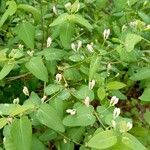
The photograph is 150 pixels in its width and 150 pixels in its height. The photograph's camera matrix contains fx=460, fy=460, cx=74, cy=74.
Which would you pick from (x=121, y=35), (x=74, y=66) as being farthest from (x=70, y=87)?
(x=121, y=35)

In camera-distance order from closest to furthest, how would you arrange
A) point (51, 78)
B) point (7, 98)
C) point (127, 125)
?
point (127, 125) → point (51, 78) → point (7, 98)

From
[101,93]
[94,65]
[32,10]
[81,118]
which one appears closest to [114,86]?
[101,93]

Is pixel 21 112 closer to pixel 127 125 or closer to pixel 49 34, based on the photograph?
pixel 127 125

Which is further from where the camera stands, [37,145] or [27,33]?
[27,33]

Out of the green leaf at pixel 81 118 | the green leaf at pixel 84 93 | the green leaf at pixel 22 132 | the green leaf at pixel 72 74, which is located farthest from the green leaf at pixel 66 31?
the green leaf at pixel 22 132

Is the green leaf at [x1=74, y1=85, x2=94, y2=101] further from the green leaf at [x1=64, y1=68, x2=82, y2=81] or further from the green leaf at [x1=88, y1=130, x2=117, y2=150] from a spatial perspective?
the green leaf at [x1=88, y1=130, x2=117, y2=150]

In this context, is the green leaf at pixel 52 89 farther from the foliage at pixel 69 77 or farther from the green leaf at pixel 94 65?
the green leaf at pixel 94 65

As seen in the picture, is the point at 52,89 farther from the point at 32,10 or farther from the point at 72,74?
the point at 32,10
